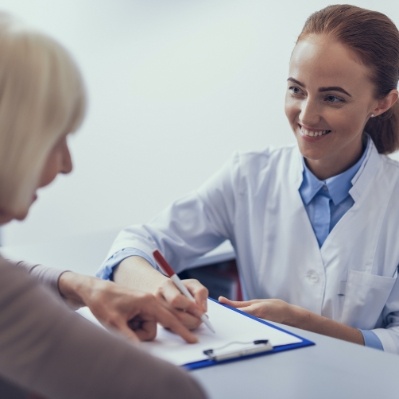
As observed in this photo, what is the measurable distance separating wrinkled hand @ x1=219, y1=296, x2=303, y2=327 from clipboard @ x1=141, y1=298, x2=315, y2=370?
10cm

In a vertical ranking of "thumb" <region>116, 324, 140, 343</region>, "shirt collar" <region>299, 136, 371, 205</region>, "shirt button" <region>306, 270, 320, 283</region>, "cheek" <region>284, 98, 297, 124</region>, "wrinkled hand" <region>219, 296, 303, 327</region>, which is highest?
"cheek" <region>284, 98, 297, 124</region>

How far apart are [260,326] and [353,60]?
2.26 feet

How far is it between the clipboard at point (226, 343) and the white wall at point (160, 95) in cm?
168

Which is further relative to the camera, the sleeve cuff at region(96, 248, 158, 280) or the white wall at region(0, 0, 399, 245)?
the white wall at region(0, 0, 399, 245)

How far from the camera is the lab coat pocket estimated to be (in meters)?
1.58

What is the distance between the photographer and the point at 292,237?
168 centimetres

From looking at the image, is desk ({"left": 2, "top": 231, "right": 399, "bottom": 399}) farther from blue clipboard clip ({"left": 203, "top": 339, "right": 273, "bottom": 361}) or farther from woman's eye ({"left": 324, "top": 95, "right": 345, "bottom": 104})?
woman's eye ({"left": 324, "top": 95, "right": 345, "bottom": 104})

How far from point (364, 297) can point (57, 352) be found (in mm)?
1014

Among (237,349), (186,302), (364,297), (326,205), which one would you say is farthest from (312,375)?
(326,205)

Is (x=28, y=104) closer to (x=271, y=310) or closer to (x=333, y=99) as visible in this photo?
(x=271, y=310)

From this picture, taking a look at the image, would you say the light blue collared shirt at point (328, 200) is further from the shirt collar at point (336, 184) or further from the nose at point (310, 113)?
the nose at point (310, 113)

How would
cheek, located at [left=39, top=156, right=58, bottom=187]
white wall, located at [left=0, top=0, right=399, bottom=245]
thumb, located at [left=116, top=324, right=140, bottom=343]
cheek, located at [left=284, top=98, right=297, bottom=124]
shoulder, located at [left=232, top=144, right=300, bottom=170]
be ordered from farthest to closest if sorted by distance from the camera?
white wall, located at [left=0, top=0, right=399, bottom=245], shoulder, located at [left=232, top=144, right=300, bottom=170], cheek, located at [left=284, top=98, right=297, bottom=124], thumb, located at [left=116, top=324, right=140, bottom=343], cheek, located at [left=39, top=156, right=58, bottom=187]

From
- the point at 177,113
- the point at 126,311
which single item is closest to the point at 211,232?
the point at 126,311

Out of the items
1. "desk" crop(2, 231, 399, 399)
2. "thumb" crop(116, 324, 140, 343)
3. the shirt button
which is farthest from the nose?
"thumb" crop(116, 324, 140, 343)
